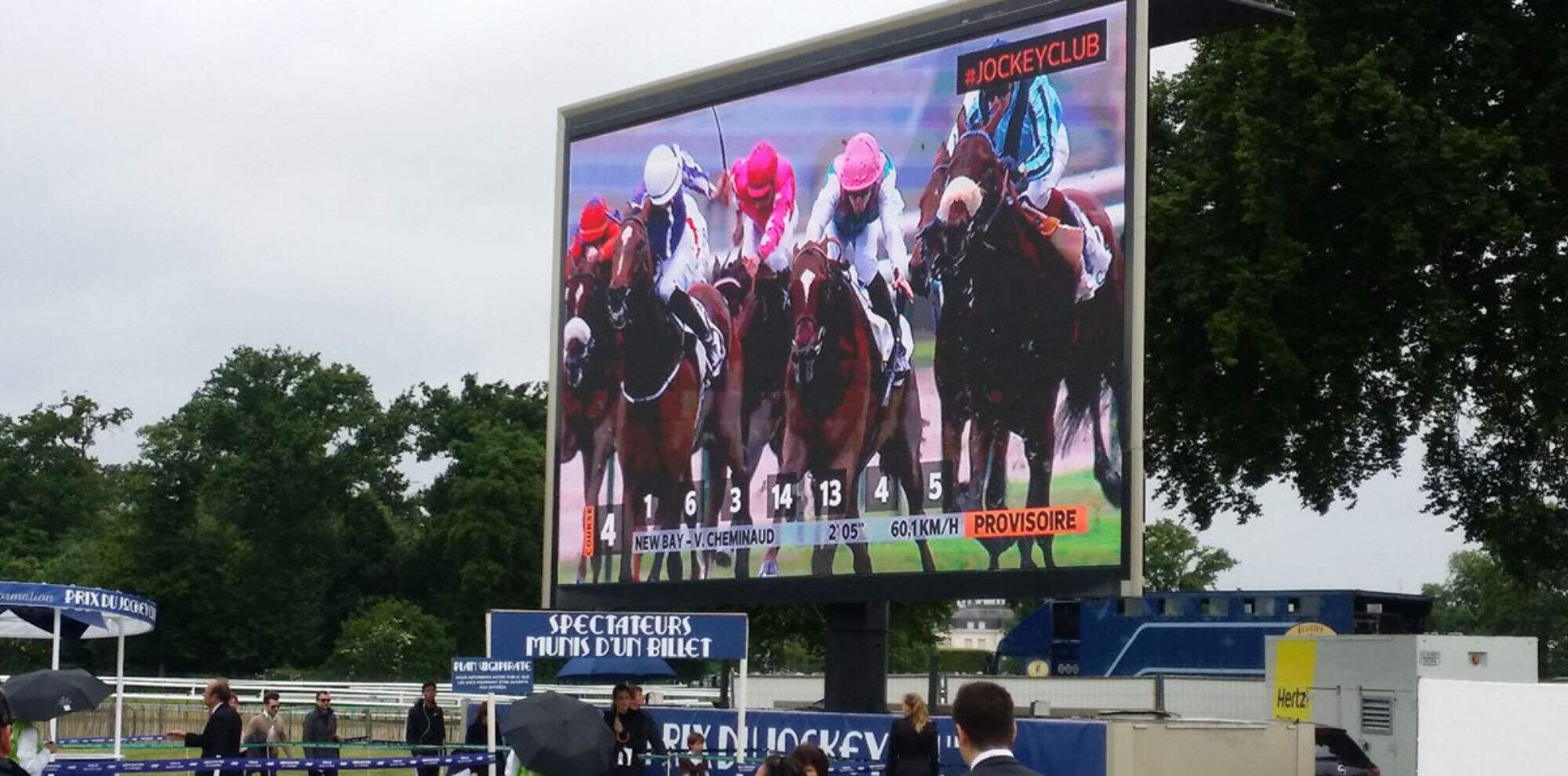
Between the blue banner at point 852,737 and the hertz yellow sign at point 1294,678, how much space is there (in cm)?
955

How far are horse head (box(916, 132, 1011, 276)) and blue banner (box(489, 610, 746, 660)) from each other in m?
4.32

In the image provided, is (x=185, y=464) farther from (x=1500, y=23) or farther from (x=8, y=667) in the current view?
(x=1500, y=23)

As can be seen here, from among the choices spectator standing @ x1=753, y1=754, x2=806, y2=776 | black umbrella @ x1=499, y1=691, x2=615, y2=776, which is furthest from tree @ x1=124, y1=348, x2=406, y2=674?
spectator standing @ x1=753, y1=754, x2=806, y2=776

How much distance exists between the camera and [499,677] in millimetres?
19641

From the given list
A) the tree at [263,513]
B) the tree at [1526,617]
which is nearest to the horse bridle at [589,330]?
the tree at [263,513]

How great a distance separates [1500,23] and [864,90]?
1269 centimetres

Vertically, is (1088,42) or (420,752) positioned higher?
(1088,42)

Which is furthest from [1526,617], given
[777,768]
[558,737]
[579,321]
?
[777,768]

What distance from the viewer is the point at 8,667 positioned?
2456 inches

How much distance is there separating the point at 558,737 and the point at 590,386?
37.5 feet

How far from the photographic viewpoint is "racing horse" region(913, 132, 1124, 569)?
19781 millimetres

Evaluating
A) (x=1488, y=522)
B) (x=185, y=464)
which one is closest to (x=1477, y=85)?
(x=1488, y=522)

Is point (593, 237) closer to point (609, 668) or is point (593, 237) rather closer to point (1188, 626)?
point (609, 668)

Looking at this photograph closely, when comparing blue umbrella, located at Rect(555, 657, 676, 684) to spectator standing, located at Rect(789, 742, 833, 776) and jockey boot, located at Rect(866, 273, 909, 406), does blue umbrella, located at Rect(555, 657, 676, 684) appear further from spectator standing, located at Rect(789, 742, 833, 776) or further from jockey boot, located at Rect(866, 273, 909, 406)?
spectator standing, located at Rect(789, 742, 833, 776)
